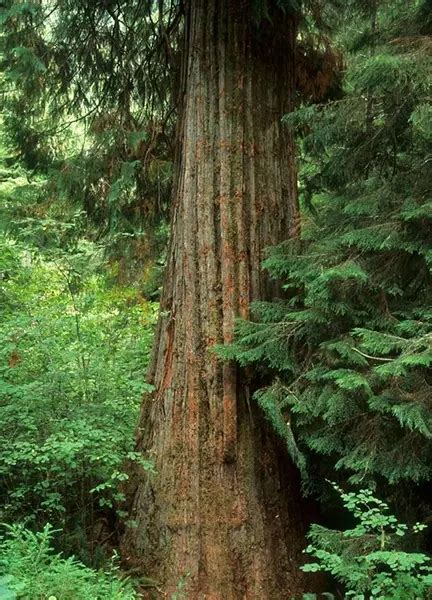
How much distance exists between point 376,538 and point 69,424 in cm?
211

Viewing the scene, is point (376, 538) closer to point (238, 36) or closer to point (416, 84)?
point (416, 84)

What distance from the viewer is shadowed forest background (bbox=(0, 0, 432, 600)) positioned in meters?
3.86

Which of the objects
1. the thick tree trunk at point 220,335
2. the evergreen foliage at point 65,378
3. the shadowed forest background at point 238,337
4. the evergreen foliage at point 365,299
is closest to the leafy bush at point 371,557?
the shadowed forest background at point 238,337

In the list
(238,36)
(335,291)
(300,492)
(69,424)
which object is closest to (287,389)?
(335,291)

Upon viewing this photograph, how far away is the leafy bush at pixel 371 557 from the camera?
3328 millimetres

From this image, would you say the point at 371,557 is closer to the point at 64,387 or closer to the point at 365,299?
the point at 365,299

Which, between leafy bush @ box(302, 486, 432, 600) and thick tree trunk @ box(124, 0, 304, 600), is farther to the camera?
thick tree trunk @ box(124, 0, 304, 600)

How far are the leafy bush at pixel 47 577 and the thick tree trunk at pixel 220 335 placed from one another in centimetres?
65

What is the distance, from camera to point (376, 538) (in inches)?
145

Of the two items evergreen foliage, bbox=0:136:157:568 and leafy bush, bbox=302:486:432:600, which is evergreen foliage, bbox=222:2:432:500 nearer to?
leafy bush, bbox=302:486:432:600

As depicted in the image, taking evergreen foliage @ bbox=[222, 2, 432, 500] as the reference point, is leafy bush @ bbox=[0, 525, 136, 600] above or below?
below

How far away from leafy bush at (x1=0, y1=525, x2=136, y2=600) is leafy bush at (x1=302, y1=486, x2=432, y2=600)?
1236 millimetres

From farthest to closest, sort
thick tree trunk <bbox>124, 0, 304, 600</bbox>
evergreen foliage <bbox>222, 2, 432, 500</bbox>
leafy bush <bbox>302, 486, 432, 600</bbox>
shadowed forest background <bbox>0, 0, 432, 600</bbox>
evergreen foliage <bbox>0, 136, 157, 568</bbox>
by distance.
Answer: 1. evergreen foliage <bbox>0, 136, 157, 568</bbox>
2. thick tree trunk <bbox>124, 0, 304, 600</bbox>
3. shadowed forest background <bbox>0, 0, 432, 600</bbox>
4. evergreen foliage <bbox>222, 2, 432, 500</bbox>
5. leafy bush <bbox>302, 486, 432, 600</bbox>

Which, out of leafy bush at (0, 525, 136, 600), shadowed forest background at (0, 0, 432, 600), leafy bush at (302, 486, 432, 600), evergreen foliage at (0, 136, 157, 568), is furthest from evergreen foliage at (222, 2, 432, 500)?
leafy bush at (0, 525, 136, 600)
